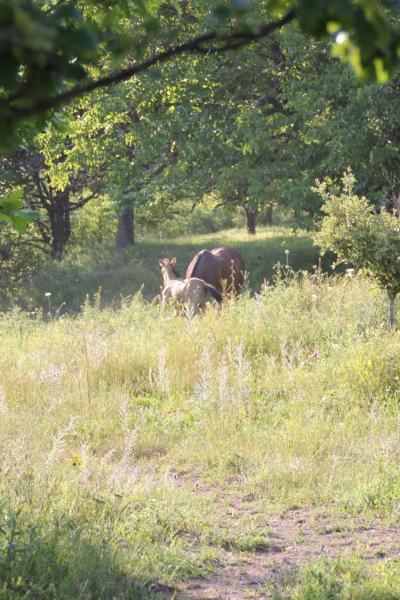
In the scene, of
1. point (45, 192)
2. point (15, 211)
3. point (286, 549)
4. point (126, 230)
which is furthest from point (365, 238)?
point (45, 192)

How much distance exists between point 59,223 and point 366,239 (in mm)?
18547

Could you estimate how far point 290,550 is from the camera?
479 cm

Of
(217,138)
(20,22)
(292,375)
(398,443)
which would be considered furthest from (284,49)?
(20,22)

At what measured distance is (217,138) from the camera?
1888 cm

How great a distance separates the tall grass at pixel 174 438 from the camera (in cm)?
416

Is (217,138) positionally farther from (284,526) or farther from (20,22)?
(20,22)

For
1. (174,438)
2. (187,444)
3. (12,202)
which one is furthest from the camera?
(174,438)

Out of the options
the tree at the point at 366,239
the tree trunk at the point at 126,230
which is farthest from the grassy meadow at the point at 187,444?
the tree trunk at the point at 126,230

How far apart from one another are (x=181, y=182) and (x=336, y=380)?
12.3m

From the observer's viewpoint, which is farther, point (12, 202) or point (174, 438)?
point (174, 438)

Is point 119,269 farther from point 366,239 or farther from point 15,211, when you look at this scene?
point 15,211

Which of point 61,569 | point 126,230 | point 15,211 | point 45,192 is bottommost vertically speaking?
point 61,569

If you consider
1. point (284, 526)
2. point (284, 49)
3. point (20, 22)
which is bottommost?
point (284, 526)

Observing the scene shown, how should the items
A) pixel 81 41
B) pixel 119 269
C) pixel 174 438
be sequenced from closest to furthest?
pixel 81 41 < pixel 174 438 < pixel 119 269
